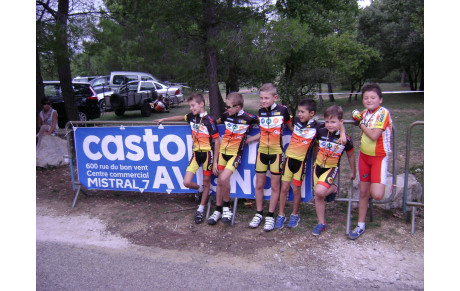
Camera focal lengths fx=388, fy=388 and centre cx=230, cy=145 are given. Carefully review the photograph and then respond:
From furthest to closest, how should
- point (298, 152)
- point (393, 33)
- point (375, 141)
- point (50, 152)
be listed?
point (393, 33), point (50, 152), point (298, 152), point (375, 141)

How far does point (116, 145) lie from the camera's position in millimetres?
6012

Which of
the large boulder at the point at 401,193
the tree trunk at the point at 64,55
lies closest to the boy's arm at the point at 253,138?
the large boulder at the point at 401,193

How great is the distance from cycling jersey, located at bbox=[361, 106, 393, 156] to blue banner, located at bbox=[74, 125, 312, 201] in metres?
1.31

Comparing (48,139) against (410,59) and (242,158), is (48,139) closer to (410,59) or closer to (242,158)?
(242,158)

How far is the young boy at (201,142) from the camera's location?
5230mm

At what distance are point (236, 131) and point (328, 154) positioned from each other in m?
1.24

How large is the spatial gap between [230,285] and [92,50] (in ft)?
20.0

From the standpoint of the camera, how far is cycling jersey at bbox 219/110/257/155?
5109mm

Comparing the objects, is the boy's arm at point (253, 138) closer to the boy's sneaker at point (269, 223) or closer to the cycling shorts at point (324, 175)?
the cycling shorts at point (324, 175)

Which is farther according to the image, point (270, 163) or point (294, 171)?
point (270, 163)

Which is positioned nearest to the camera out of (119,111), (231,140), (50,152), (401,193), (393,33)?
(231,140)

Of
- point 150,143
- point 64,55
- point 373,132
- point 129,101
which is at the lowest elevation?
point 150,143

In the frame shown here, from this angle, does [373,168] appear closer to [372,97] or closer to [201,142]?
[372,97]

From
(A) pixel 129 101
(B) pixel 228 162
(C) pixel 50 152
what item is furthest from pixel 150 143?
(A) pixel 129 101
